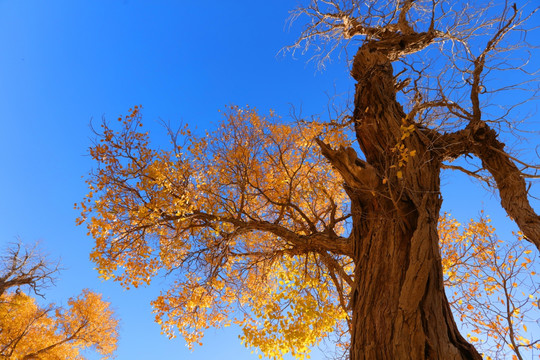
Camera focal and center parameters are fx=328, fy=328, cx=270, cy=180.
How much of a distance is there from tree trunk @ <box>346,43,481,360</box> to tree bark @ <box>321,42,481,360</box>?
10mm

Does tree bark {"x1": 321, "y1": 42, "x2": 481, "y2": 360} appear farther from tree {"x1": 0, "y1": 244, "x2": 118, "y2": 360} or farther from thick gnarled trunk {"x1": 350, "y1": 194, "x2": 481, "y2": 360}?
tree {"x1": 0, "y1": 244, "x2": 118, "y2": 360}

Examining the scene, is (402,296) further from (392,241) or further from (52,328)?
(52,328)

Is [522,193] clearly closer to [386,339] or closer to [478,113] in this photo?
[478,113]

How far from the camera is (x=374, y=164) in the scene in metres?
5.36

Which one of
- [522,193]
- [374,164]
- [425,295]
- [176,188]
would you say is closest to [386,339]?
[425,295]

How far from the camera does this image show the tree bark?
3.75 metres

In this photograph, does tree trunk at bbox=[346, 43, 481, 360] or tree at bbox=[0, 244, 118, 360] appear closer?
tree trunk at bbox=[346, 43, 481, 360]

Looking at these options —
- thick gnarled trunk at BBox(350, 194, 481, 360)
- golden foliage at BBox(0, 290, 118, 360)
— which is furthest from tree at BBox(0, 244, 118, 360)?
thick gnarled trunk at BBox(350, 194, 481, 360)

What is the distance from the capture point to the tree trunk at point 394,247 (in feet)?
12.3

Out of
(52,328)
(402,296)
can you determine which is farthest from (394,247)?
(52,328)

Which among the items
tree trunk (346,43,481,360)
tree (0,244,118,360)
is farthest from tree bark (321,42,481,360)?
tree (0,244,118,360)

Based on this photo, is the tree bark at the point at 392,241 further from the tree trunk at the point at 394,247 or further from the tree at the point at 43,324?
the tree at the point at 43,324

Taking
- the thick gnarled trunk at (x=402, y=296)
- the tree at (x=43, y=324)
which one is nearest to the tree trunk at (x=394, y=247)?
the thick gnarled trunk at (x=402, y=296)

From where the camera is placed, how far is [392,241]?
4508 mm
